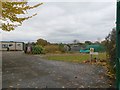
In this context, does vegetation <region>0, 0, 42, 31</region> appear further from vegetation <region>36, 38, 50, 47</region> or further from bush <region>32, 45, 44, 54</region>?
vegetation <region>36, 38, 50, 47</region>

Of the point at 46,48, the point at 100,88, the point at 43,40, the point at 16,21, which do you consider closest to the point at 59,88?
the point at 100,88

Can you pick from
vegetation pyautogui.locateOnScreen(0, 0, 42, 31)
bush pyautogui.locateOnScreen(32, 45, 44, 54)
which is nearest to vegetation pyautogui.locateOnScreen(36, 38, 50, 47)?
bush pyautogui.locateOnScreen(32, 45, 44, 54)

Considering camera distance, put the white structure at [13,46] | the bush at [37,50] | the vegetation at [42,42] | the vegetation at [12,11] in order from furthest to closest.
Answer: the white structure at [13,46] → the vegetation at [42,42] → the bush at [37,50] → the vegetation at [12,11]

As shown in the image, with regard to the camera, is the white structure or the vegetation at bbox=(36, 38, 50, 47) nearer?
the vegetation at bbox=(36, 38, 50, 47)

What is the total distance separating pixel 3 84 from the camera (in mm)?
7684

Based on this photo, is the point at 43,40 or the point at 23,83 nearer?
the point at 23,83

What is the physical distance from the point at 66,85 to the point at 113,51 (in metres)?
2.38

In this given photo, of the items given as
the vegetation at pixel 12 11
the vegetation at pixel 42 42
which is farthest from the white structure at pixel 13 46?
the vegetation at pixel 12 11

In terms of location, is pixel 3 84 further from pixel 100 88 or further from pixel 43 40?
pixel 43 40

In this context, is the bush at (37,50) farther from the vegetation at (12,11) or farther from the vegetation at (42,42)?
the vegetation at (12,11)

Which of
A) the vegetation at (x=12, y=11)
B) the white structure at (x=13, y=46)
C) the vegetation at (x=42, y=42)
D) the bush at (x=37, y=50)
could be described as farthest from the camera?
the white structure at (x=13, y=46)

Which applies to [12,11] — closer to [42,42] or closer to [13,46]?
[42,42]

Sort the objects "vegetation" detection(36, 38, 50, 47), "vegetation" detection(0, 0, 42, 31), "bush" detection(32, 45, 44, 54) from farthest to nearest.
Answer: "vegetation" detection(36, 38, 50, 47) < "bush" detection(32, 45, 44, 54) < "vegetation" detection(0, 0, 42, 31)

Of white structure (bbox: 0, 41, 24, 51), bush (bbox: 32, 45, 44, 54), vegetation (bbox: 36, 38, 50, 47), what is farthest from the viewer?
white structure (bbox: 0, 41, 24, 51)
